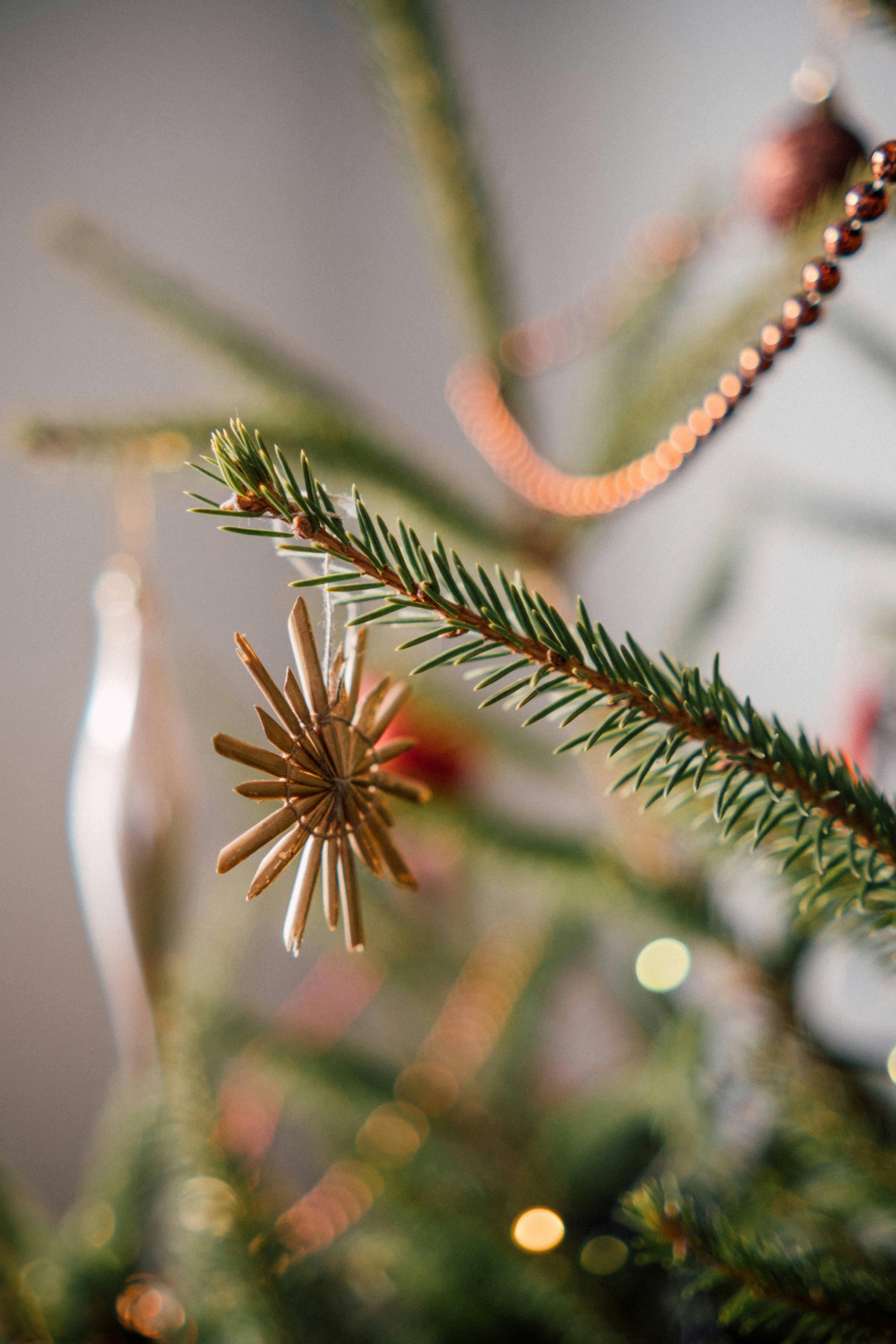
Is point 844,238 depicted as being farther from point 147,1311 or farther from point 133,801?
point 147,1311

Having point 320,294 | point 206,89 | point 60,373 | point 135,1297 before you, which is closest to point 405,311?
point 320,294

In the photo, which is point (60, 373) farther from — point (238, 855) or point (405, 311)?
point (238, 855)

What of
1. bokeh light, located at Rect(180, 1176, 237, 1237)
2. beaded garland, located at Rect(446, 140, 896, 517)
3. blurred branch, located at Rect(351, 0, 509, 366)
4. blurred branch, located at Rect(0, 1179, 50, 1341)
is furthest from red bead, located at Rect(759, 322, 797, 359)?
blurred branch, located at Rect(0, 1179, 50, 1341)

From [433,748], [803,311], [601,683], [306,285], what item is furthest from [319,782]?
[306,285]

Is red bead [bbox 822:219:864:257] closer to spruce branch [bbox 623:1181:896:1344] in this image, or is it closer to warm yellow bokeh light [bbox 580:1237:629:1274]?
spruce branch [bbox 623:1181:896:1344]

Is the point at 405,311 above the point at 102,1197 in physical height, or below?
above
